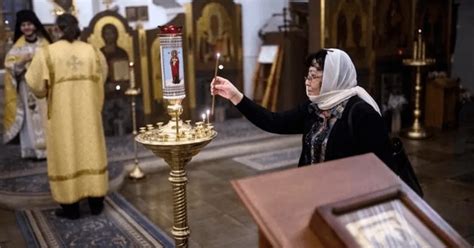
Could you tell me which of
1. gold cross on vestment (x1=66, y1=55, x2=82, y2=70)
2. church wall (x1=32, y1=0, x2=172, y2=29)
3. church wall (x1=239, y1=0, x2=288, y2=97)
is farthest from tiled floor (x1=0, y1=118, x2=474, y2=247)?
church wall (x1=239, y1=0, x2=288, y2=97)

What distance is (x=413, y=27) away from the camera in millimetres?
6879

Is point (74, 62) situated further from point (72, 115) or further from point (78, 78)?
point (72, 115)

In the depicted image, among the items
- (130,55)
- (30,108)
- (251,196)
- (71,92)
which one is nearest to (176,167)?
(251,196)

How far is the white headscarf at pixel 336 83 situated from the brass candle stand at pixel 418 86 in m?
4.51

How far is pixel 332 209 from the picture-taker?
948 millimetres

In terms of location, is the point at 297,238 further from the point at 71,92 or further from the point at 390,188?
the point at 71,92

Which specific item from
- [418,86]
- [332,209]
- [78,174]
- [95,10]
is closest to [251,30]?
[95,10]

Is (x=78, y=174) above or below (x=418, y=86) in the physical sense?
below

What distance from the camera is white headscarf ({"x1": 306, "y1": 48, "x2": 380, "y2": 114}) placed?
Answer: 194cm

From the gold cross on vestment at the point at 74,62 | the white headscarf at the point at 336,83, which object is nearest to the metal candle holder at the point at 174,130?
the white headscarf at the point at 336,83

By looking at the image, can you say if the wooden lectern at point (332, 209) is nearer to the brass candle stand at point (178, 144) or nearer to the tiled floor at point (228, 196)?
the brass candle stand at point (178, 144)

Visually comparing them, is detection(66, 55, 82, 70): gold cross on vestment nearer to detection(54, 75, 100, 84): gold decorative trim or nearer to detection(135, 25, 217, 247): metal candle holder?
detection(54, 75, 100, 84): gold decorative trim

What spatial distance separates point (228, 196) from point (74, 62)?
63.8 inches

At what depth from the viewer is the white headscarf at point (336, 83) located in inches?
76.5
